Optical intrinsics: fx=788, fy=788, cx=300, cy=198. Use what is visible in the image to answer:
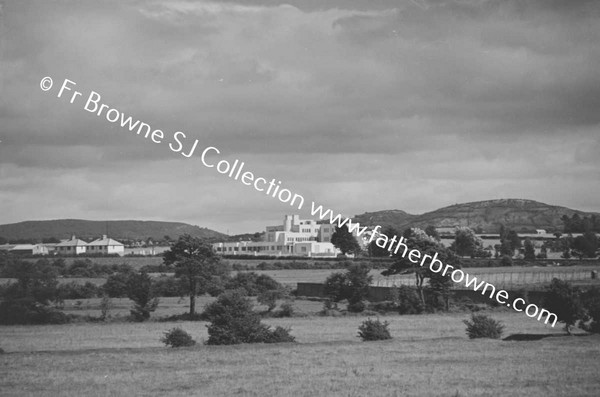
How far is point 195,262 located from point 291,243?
90.3m

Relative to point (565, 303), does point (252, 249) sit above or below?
above

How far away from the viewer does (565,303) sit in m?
47.0

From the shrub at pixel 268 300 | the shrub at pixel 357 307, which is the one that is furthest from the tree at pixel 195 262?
the shrub at pixel 357 307

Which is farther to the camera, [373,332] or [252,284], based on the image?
[252,284]

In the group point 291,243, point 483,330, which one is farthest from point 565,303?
point 291,243

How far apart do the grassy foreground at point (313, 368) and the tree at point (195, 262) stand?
25610mm

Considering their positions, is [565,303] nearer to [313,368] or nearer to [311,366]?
[311,366]

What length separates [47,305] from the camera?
63562 millimetres

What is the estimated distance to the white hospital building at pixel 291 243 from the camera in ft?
513

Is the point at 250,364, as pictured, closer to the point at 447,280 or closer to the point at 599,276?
the point at 447,280

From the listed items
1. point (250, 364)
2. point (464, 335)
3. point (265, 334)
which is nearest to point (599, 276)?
point (464, 335)

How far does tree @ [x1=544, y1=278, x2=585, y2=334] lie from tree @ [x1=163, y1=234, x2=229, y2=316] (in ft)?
111

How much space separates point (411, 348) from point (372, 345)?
2.36 meters

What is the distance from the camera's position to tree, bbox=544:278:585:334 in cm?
4656
